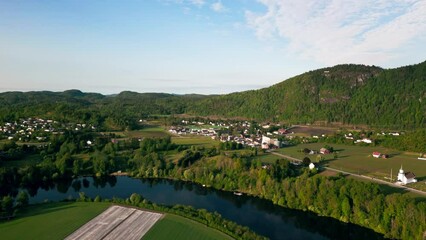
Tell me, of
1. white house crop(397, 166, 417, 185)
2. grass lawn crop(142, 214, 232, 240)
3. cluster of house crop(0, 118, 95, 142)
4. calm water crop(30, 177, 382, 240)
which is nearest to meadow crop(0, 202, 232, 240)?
grass lawn crop(142, 214, 232, 240)

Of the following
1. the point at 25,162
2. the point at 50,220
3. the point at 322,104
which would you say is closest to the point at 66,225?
the point at 50,220

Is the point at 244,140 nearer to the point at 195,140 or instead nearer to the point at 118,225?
the point at 195,140

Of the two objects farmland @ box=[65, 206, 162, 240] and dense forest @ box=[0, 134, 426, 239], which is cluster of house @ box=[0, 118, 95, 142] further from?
farmland @ box=[65, 206, 162, 240]

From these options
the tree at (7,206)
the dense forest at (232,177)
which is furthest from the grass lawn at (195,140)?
the tree at (7,206)

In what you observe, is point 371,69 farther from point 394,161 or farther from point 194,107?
point 394,161

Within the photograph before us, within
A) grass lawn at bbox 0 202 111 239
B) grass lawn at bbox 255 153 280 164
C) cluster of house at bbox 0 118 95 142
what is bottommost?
grass lawn at bbox 0 202 111 239
